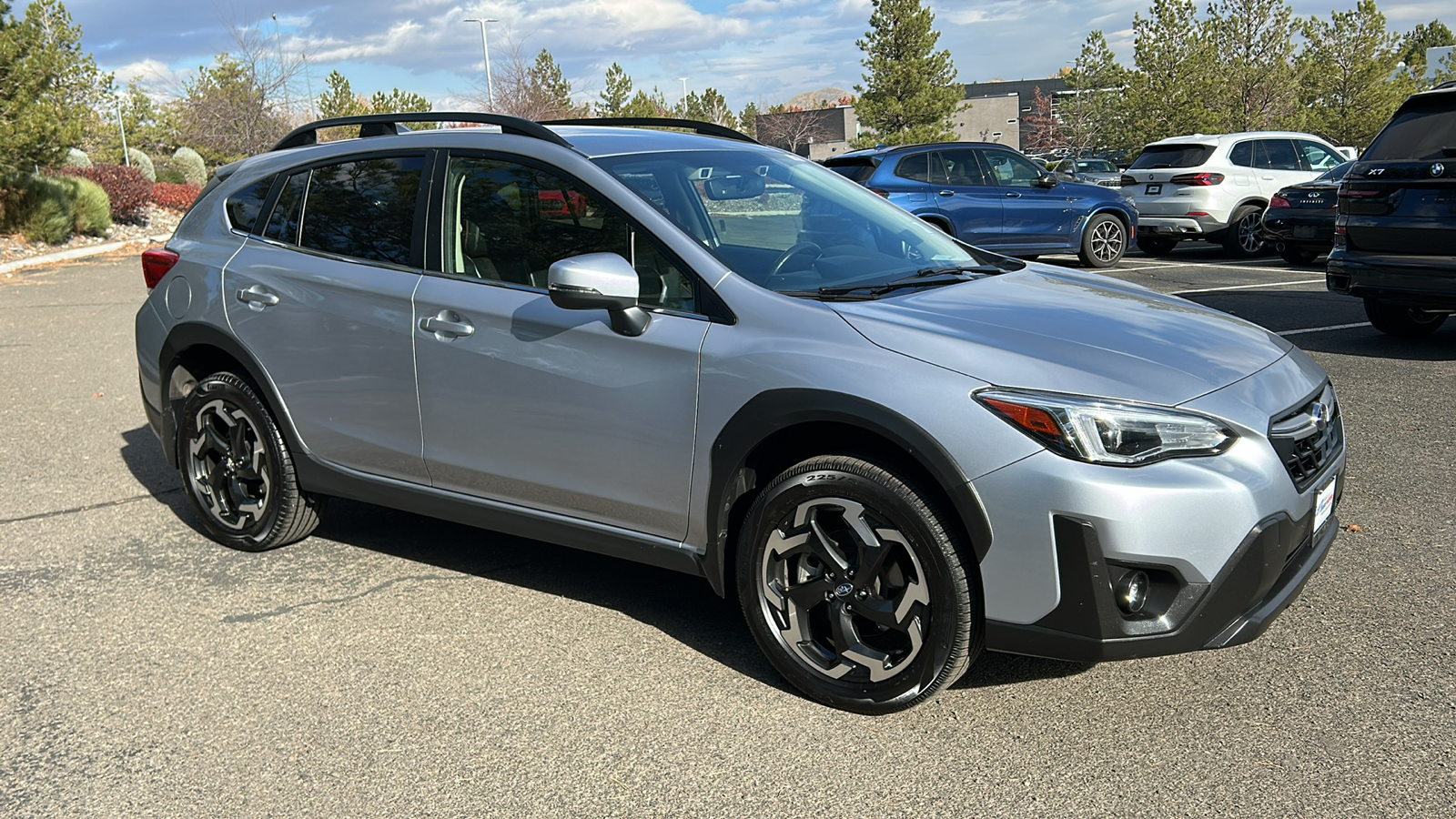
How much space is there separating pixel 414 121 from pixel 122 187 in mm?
25643

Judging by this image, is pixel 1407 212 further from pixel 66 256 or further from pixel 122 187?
pixel 122 187

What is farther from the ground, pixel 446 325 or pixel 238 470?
pixel 446 325

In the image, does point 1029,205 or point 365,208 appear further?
point 1029,205

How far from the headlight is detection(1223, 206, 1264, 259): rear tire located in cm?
1469

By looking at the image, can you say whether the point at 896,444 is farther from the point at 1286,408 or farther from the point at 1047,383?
the point at 1286,408

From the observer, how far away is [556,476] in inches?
149

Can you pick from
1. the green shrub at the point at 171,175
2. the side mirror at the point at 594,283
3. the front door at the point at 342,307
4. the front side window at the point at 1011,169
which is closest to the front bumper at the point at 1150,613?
the side mirror at the point at 594,283

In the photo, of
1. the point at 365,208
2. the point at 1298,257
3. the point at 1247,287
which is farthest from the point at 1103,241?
the point at 365,208

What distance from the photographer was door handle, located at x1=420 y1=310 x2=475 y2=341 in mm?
3918

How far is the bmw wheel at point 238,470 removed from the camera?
465cm

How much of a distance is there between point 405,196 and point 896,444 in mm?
2169

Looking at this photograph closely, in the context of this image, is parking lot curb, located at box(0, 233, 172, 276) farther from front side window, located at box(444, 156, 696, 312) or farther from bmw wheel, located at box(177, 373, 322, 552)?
front side window, located at box(444, 156, 696, 312)

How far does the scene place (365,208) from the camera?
14.4 feet

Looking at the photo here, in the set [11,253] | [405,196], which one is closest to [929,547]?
[405,196]
